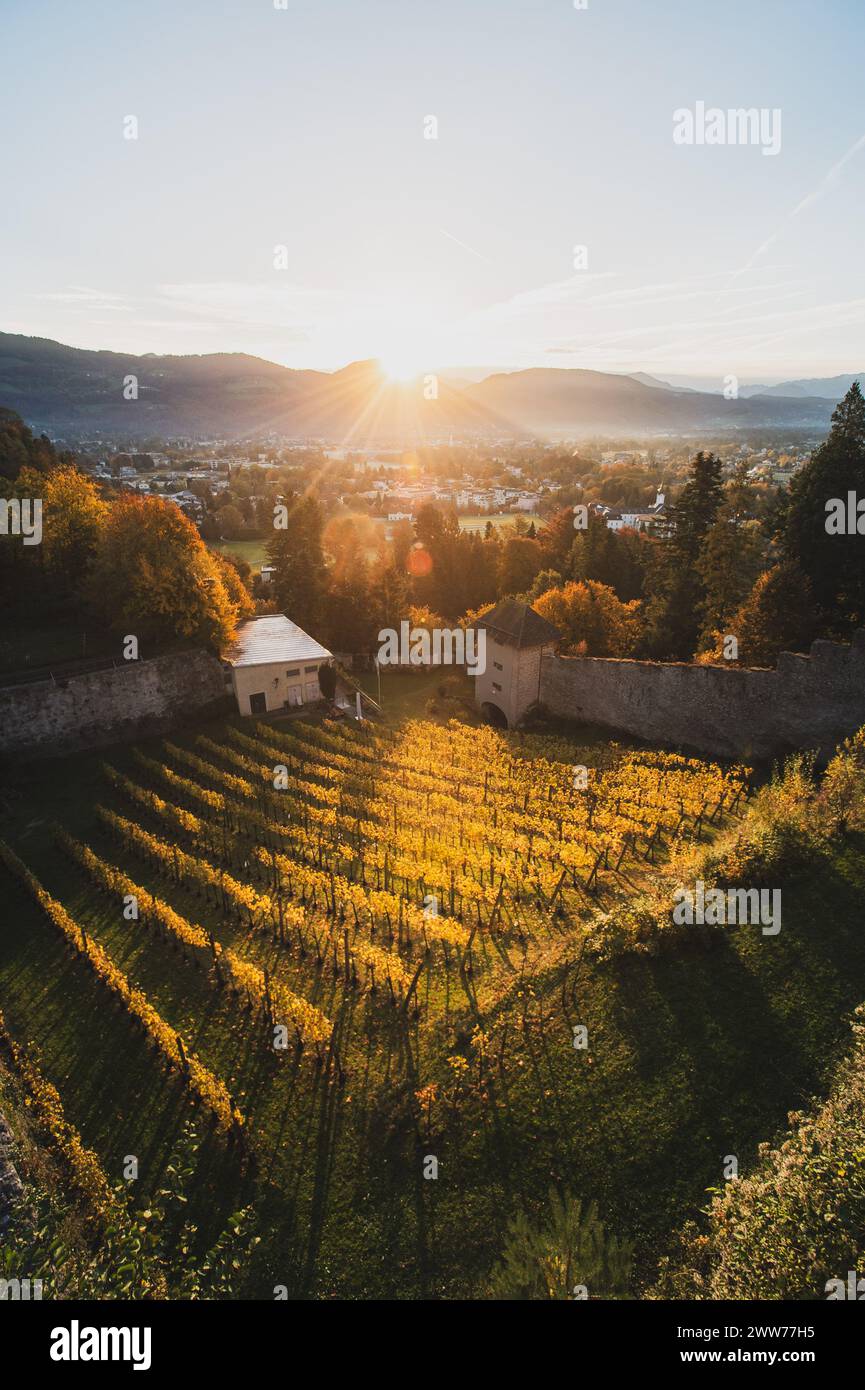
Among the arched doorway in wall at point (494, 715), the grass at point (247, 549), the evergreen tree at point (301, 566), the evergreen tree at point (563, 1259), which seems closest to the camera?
the evergreen tree at point (563, 1259)

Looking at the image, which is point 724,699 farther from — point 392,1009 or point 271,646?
point 271,646

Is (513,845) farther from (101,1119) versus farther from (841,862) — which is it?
(101,1119)

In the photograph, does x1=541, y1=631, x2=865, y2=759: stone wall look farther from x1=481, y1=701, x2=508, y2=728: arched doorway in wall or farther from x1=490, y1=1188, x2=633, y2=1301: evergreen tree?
x1=490, y1=1188, x2=633, y2=1301: evergreen tree

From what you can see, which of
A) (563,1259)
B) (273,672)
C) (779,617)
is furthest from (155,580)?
(563,1259)

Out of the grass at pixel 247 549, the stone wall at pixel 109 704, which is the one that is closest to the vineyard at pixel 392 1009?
the stone wall at pixel 109 704

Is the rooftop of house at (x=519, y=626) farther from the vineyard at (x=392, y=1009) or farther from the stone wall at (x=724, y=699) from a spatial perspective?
the vineyard at (x=392, y=1009)
